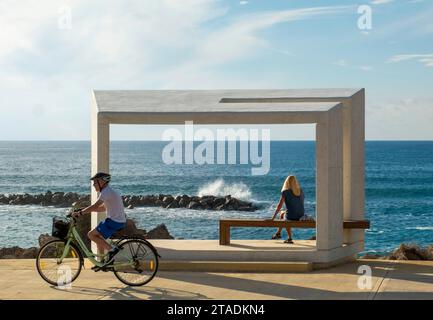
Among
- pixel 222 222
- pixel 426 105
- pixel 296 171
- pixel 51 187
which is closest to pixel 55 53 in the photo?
pixel 51 187

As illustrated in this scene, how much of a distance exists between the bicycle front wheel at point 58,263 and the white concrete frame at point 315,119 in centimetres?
156

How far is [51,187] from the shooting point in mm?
79938

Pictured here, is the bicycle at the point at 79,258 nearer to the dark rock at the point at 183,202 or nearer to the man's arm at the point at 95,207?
the man's arm at the point at 95,207

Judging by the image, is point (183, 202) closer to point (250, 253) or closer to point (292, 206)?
point (292, 206)

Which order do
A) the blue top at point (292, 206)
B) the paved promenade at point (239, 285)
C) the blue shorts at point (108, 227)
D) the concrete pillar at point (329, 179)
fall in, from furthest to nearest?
the blue top at point (292, 206) < the concrete pillar at point (329, 179) < the blue shorts at point (108, 227) < the paved promenade at point (239, 285)

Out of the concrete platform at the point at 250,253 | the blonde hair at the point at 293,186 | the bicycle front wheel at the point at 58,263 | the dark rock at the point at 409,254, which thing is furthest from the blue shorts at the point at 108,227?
the dark rock at the point at 409,254

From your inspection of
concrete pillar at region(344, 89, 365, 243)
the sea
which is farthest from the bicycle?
the sea

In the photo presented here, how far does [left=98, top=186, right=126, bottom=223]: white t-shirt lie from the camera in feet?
37.5

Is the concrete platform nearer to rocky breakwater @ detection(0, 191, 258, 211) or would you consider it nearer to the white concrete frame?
the white concrete frame

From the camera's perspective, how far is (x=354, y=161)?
14.3 metres

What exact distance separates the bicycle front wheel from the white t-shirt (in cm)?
70

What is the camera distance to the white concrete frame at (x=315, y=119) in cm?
1307

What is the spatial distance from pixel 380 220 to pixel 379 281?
44729 millimetres
